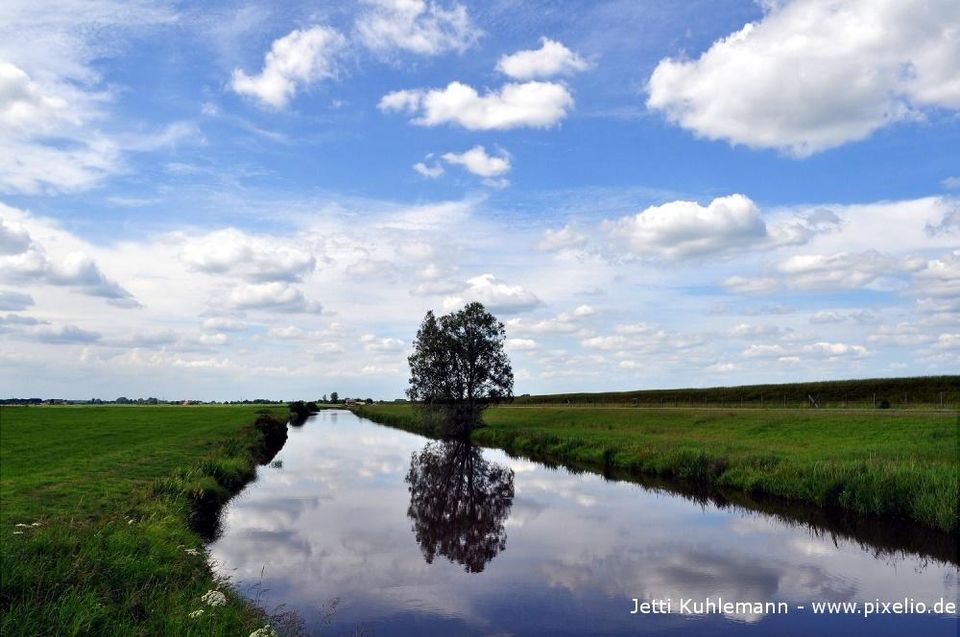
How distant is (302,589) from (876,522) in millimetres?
16969

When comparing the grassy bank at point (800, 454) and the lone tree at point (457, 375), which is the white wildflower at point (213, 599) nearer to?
the grassy bank at point (800, 454)

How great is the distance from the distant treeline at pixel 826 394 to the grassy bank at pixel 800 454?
21.3m

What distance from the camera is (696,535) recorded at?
2005 cm

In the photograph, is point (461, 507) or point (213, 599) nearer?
point (213, 599)

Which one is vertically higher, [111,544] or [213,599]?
[111,544]

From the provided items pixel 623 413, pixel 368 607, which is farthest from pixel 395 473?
pixel 623 413

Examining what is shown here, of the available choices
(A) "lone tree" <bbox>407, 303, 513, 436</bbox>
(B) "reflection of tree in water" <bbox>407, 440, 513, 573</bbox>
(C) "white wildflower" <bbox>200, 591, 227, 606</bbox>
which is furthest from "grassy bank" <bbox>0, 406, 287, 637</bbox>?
Result: (A) "lone tree" <bbox>407, 303, 513, 436</bbox>

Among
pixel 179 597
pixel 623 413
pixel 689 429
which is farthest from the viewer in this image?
pixel 623 413

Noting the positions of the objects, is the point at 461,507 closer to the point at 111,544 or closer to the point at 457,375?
the point at 111,544

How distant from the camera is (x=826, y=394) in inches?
3679

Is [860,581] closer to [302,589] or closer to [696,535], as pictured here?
[696,535]

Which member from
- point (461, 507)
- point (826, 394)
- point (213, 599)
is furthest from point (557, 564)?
point (826, 394)

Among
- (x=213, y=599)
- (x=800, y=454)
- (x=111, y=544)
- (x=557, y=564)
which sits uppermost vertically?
(x=111, y=544)

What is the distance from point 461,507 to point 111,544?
53.5ft
